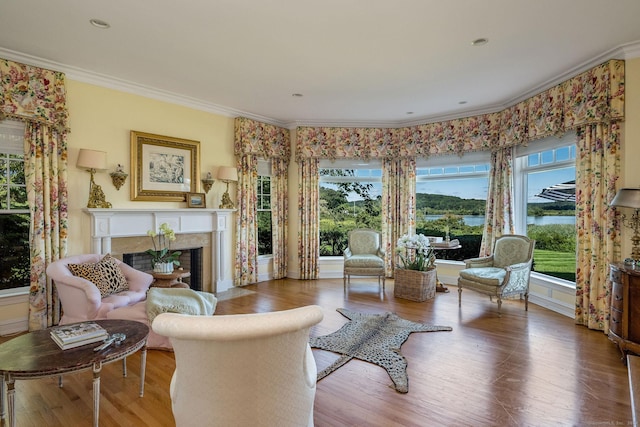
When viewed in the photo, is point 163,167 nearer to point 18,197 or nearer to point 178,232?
point 178,232

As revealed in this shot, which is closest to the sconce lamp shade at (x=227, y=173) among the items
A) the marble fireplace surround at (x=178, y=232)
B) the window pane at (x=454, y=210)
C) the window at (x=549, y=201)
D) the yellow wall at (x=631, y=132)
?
the marble fireplace surround at (x=178, y=232)

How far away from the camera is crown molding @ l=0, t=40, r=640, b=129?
348cm

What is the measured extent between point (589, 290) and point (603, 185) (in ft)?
3.92

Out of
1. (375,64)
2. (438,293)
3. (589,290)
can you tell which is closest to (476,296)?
(438,293)

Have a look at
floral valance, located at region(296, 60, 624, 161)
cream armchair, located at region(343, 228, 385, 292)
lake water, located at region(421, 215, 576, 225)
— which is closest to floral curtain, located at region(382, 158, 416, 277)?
floral valance, located at region(296, 60, 624, 161)

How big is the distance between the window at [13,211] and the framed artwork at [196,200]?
73.0 inches

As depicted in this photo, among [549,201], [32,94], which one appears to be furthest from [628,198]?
[32,94]

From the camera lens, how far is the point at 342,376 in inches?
107

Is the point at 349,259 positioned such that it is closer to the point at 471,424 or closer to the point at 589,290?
the point at 589,290

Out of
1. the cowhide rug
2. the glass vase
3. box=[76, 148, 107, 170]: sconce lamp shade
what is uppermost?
box=[76, 148, 107, 170]: sconce lamp shade

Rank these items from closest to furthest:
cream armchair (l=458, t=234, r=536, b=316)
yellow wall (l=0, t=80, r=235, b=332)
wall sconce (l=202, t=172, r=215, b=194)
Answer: yellow wall (l=0, t=80, r=235, b=332) < cream armchair (l=458, t=234, r=536, b=316) < wall sconce (l=202, t=172, r=215, b=194)

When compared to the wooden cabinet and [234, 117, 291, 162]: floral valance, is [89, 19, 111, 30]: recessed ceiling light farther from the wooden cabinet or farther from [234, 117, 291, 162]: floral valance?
the wooden cabinet

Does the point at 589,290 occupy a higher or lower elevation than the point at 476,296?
higher

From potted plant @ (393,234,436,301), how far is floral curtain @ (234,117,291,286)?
7.82ft
